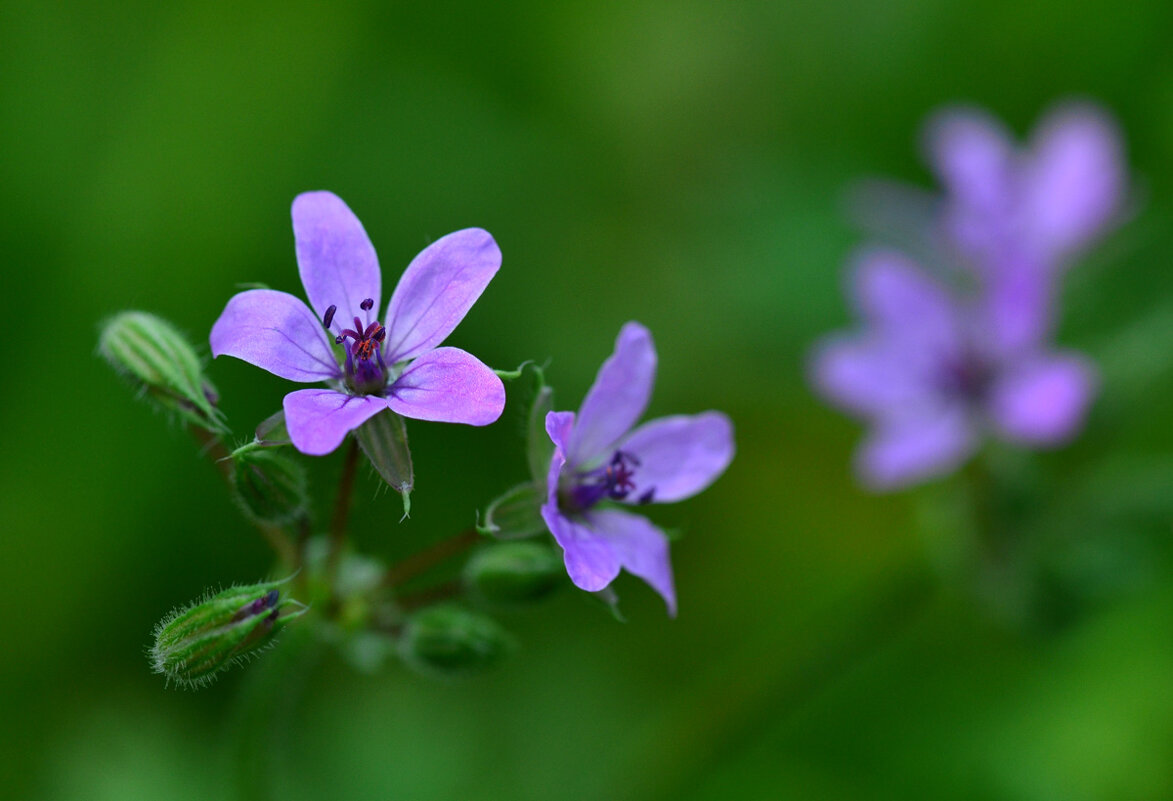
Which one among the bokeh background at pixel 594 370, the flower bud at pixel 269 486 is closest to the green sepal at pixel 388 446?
the flower bud at pixel 269 486

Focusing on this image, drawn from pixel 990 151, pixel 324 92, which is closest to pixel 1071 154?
pixel 990 151

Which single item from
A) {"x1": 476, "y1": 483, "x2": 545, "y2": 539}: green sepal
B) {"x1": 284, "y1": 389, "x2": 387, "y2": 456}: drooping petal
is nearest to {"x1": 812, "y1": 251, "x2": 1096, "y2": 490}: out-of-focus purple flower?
{"x1": 476, "y1": 483, "x2": 545, "y2": 539}: green sepal

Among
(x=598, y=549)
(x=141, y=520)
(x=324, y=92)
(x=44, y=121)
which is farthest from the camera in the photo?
(x=324, y=92)

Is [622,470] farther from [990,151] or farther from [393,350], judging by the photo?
[990,151]

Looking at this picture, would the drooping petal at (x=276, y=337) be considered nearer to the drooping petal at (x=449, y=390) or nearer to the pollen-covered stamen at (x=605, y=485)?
the drooping petal at (x=449, y=390)

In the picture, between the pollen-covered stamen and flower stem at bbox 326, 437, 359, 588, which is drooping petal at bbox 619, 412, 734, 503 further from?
flower stem at bbox 326, 437, 359, 588

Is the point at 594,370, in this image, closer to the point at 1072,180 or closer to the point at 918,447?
the point at 918,447
